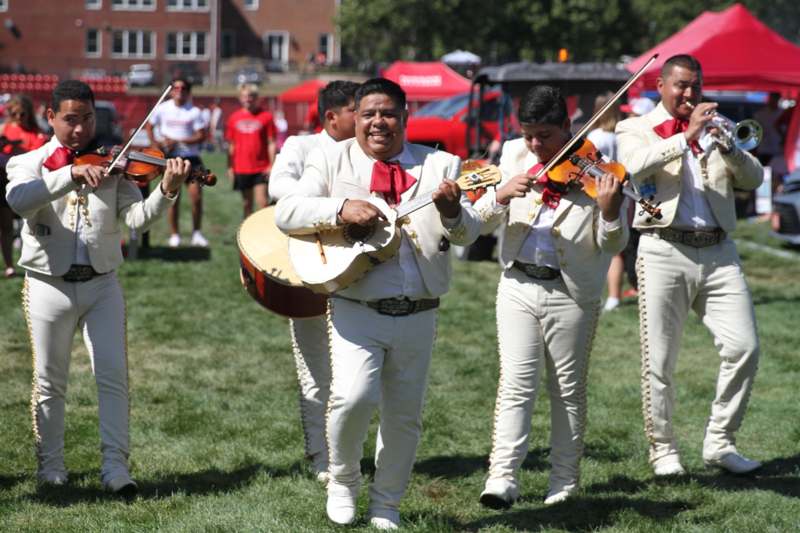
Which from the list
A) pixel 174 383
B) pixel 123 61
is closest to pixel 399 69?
pixel 174 383

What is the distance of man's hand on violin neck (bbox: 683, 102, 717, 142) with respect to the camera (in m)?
5.43

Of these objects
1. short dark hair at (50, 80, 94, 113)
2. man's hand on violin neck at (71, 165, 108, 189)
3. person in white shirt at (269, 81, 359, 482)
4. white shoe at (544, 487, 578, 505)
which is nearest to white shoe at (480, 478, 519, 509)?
white shoe at (544, 487, 578, 505)

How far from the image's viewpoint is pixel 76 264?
5.52m

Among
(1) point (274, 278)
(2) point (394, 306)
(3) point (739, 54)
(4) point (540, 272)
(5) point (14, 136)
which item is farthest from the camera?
(3) point (739, 54)

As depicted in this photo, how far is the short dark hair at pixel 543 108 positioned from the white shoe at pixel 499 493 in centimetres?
172

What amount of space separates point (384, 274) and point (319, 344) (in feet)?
4.42

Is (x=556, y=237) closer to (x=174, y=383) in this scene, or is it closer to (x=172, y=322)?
(x=174, y=383)

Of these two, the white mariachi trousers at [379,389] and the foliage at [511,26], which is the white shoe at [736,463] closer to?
the white mariachi trousers at [379,389]

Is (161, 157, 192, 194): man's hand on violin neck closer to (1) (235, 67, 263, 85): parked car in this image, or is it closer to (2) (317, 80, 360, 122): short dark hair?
(2) (317, 80, 360, 122): short dark hair

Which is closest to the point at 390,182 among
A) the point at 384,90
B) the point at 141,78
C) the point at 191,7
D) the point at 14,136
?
the point at 384,90

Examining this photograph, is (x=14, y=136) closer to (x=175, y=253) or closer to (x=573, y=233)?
(x=175, y=253)

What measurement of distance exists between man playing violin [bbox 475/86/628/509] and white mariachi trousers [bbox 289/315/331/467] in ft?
3.29

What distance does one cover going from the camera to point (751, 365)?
5.92m

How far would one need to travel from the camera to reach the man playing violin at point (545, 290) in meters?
5.24
